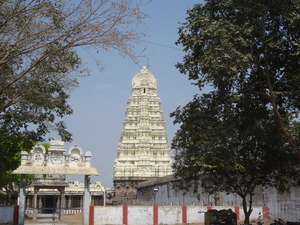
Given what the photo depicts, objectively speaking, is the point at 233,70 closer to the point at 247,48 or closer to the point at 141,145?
the point at 247,48

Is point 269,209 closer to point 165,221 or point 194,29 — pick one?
point 165,221

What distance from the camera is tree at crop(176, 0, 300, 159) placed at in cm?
1345

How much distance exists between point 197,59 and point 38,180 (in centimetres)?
2163

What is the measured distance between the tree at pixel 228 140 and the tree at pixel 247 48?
2.29 feet

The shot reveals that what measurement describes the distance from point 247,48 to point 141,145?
188 feet

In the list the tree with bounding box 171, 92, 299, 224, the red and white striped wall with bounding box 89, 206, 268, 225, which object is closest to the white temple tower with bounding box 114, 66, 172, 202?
the red and white striped wall with bounding box 89, 206, 268, 225

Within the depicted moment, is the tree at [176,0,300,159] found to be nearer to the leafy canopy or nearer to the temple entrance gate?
the leafy canopy

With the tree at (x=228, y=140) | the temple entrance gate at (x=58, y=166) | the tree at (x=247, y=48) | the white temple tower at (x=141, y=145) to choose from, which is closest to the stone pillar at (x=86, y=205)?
the temple entrance gate at (x=58, y=166)

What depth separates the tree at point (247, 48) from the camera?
1345cm

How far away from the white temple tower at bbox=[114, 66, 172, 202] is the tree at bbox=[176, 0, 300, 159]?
54.1 m

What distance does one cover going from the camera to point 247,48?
14.1 m

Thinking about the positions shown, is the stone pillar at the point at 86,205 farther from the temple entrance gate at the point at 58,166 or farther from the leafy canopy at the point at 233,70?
the leafy canopy at the point at 233,70

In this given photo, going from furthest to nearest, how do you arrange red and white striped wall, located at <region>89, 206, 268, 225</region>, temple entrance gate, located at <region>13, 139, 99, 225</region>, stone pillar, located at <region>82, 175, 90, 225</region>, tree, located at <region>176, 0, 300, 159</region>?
red and white striped wall, located at <region>89, 206, 268, 225</region> < stone pillar, located at <region>82, 175, 90, 225</region> < temple entrance gate, located at <region>13, 139, 99, 225</region> < tree, located at <region>176, 0, 300, 159</region>

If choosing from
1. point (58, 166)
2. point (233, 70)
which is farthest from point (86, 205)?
point (233, 70)
